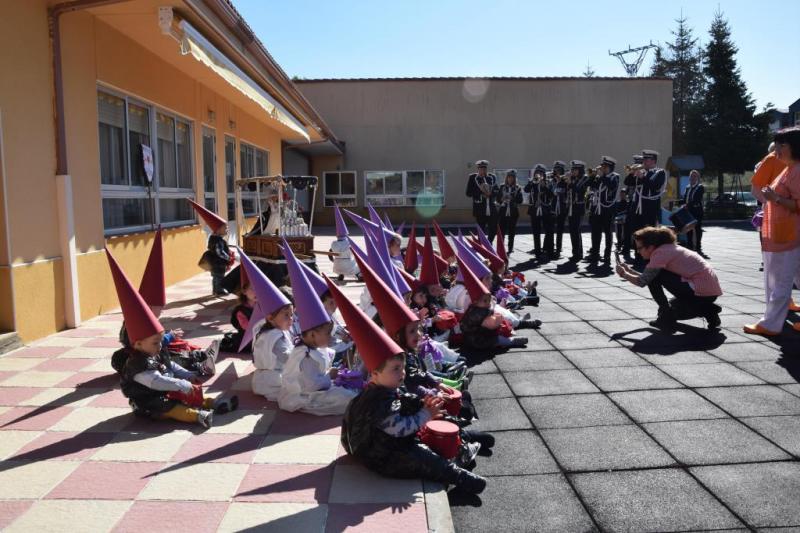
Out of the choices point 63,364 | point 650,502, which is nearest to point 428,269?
point 63,364

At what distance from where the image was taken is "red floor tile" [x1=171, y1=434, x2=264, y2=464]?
335 cm

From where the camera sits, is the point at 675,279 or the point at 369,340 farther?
the point at 675,279

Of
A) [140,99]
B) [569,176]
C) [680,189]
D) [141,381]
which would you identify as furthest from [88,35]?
[680,189]

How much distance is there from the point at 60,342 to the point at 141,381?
2.66m

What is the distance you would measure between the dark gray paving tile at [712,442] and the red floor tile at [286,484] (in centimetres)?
195

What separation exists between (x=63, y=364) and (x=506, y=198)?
10.5m

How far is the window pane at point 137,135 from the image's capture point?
8.30 metres

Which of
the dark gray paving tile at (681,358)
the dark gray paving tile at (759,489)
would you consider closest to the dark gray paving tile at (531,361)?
the dark gray paving tile at (681,358)

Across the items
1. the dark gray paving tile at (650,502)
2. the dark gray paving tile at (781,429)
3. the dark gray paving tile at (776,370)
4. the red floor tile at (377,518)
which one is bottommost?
the dark gray paving tile at (650,502)

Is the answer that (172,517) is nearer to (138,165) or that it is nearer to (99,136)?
(99,136)

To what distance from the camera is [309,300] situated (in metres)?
3.91

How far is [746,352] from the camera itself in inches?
217

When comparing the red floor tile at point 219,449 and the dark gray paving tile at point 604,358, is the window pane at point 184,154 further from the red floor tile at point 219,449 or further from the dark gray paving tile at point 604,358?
the red floor tile at point 219,449

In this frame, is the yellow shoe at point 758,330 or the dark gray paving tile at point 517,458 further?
the yellow shoe at point 758,330
